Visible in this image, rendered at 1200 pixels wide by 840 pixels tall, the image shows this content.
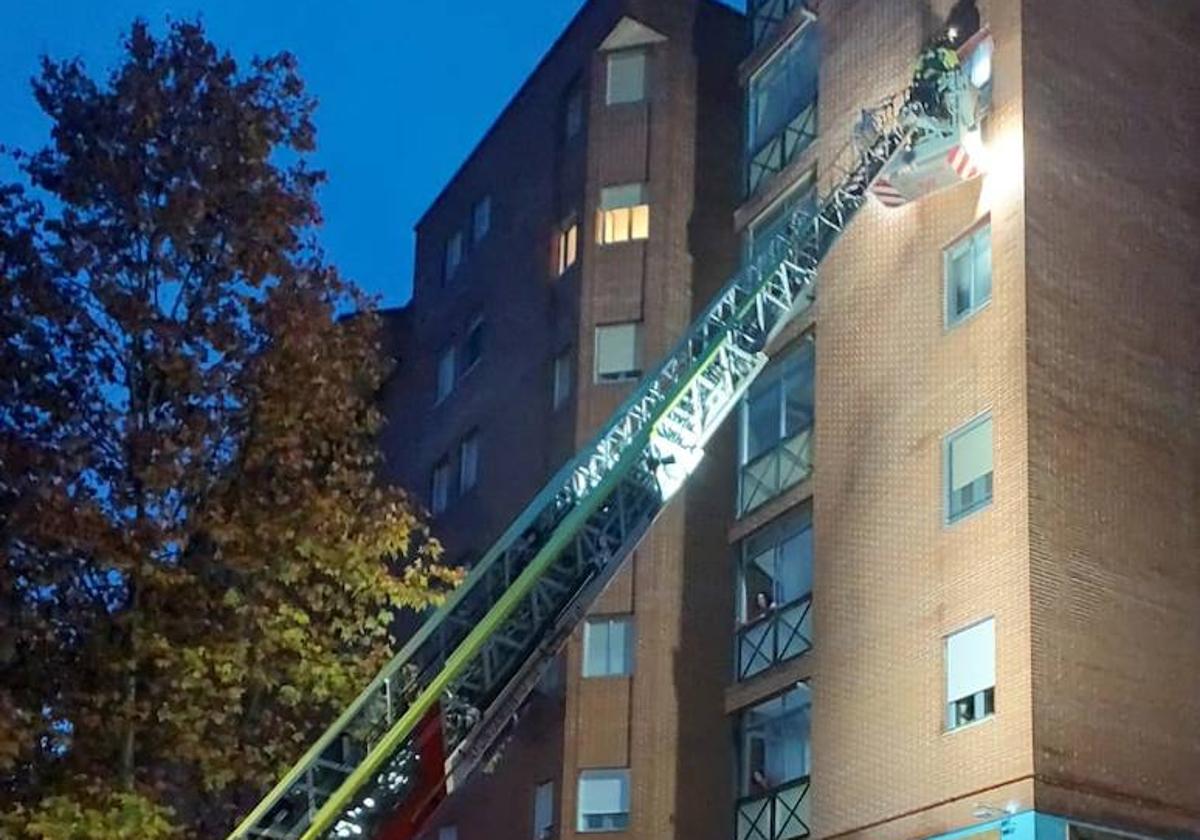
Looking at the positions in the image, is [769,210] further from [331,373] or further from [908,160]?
[331,373]

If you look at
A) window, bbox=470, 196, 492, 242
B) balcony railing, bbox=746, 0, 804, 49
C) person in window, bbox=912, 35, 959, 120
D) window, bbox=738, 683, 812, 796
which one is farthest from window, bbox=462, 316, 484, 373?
person in window, bbox=912, 35, 959, 120

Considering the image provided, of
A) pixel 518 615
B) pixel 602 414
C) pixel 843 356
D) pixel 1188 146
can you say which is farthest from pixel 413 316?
pixel 518 615

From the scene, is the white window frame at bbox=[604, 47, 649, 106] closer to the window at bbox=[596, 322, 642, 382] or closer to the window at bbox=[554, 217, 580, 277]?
the window at bbox=[554, 217, 580, 277]

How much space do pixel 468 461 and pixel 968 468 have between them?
1574 cm

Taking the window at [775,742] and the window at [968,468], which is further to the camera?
the window at [775,742]

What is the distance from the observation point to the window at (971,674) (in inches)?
824

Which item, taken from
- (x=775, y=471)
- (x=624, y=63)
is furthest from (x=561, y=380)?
(x=775, y=471)

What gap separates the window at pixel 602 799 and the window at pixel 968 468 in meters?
7.79

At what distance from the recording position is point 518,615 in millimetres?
17656

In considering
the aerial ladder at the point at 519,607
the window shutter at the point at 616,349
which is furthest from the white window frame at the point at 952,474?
the window shutter at the point at 616,349

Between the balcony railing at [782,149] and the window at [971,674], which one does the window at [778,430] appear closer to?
the balcony railing at [782,149]

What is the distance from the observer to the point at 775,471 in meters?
27.9

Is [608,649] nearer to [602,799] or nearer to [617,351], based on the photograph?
[602,799]

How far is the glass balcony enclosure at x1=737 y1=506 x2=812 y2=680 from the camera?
26.3m
